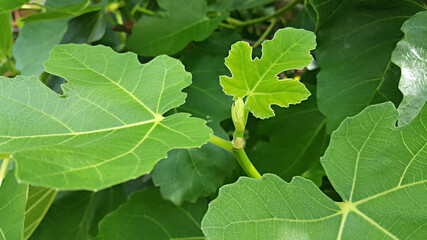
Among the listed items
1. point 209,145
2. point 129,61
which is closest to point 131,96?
point 129,61

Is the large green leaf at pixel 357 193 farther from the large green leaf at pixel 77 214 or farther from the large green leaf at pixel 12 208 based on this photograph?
the large green leaf at pixel 77 214

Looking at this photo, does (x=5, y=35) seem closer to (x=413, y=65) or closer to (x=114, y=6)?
(x=114, y=6)

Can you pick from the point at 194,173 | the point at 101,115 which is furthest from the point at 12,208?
the point at 194,173

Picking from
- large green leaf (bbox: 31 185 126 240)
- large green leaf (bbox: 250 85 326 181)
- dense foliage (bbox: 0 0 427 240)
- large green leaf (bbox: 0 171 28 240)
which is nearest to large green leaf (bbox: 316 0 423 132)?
dense foliage (bbox: 0 0 427 240)

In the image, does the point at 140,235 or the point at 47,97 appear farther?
the point at 140,235

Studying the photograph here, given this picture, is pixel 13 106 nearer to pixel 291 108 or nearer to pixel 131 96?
pixel 131 96

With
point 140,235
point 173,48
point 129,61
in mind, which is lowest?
point 140,235

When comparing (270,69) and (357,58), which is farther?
(357,58)
